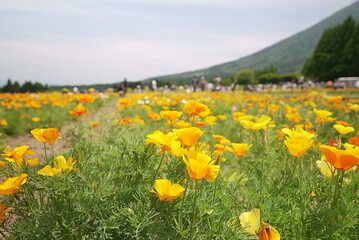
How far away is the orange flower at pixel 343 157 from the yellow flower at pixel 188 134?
532mm

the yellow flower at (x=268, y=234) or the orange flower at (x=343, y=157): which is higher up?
the orange flower at (x=343, y=157)

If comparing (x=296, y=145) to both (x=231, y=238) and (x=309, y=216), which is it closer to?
(x=309, y=216)

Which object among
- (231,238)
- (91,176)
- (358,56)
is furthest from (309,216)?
(358,56)

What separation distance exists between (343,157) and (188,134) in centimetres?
64

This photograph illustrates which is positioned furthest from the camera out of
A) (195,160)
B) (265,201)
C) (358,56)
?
(358,56)

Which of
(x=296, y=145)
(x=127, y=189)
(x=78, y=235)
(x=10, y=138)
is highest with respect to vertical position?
(x=296, y=145)

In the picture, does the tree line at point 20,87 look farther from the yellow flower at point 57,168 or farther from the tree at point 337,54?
the tree at point 337,54

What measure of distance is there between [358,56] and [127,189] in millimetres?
53865

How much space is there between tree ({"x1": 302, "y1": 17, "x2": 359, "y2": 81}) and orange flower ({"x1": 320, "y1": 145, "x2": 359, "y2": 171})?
173 ft

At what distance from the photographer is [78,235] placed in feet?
3.85

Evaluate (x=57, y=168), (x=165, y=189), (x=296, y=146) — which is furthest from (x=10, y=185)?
(x=296, y=146)

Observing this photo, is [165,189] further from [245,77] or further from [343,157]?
[245,77]

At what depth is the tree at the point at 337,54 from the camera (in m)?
45.2

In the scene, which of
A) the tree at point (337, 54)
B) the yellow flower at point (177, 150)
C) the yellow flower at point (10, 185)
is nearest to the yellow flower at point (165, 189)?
the yellow flower at point (177, 150)
